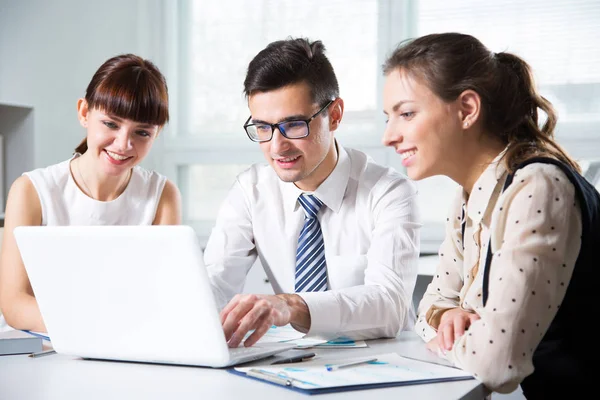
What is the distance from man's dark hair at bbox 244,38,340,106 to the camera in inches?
75.2

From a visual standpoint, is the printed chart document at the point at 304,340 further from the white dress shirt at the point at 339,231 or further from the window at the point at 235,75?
the window at the point at 235,75

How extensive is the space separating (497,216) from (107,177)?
1.48 meters

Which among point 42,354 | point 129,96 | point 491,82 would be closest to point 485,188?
point 491,82

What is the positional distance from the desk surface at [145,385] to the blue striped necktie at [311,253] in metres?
0.71

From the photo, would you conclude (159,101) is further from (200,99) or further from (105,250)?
(200,99)

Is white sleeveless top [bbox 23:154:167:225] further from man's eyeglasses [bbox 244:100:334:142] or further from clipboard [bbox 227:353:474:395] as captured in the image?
clipboard [bbox 227:353:474:395]

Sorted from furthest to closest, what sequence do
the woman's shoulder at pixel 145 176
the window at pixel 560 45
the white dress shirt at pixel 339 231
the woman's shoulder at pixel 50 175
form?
the window at pixel 560 45, the woman's shoulder at pixel 145 176, the woman's shoulder at pixel 50 175, the white dress shirt at pixel 339 231

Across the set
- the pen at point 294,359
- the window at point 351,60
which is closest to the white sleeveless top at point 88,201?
the pen at point 294,359

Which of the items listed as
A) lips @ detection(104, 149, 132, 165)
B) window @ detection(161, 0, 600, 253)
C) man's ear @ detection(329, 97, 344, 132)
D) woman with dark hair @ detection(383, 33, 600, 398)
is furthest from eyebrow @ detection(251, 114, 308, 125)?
window @ detection(161, 0, 600, 253)

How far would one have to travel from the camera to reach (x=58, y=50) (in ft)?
13.1

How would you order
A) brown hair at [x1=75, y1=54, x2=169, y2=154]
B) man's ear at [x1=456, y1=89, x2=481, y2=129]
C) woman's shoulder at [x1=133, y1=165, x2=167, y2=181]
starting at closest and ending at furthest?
man's ear at [x1=456, y1=89, x2=481, y2=129] < brown hair at [x1=75, y1=54, x2=169, y2=154] < woman's shoulder at [x1=133, y1=165, x2=167, y2=181]

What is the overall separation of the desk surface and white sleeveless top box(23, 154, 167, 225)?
106 centimetres

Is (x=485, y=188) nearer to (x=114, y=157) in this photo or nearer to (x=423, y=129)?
(x=423, y=129)

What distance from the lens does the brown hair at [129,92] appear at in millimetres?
2164
